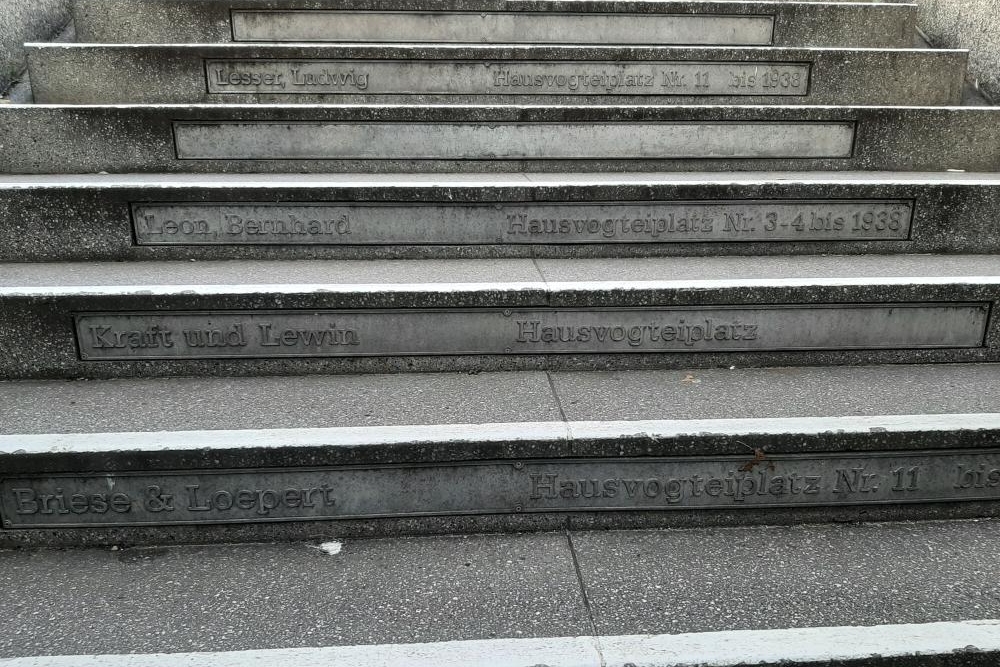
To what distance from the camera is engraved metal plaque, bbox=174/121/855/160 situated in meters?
3.71

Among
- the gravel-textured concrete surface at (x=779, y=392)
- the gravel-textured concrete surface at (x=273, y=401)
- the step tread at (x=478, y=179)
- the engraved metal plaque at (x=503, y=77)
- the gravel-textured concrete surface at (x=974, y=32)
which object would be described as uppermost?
the gravel-textured concrete surface at (x=974, y=32)

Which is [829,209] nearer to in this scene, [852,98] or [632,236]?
[632,236]

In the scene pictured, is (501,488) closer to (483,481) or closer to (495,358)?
(483,481)

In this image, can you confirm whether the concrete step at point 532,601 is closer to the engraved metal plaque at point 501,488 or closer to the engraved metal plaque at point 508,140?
the engraved metal plaque at point 501,488

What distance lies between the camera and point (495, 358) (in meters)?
2.90

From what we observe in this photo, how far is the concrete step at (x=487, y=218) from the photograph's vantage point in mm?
3127

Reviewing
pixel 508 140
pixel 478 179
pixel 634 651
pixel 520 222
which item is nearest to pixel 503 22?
pixel 508 140

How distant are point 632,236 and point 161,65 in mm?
2600

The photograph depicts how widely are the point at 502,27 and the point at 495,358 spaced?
248cm

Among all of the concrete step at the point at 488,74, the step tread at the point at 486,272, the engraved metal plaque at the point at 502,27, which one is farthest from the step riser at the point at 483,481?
the engraved metal plaque at the point at 502,27

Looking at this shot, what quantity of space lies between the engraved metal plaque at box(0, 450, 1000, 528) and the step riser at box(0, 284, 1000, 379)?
1.91 feet

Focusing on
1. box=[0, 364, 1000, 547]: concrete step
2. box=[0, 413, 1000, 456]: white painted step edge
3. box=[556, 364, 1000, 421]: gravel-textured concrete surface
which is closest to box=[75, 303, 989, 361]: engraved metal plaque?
box=[556, 364, 1000, 421]: gravel-textured concrete surface

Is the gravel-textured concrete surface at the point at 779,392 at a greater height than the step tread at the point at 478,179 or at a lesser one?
lesser

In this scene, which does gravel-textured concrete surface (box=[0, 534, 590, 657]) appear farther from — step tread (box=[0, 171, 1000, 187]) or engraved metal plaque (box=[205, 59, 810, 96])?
engraved metal plaque (box=[205, 59, 810, 96])
